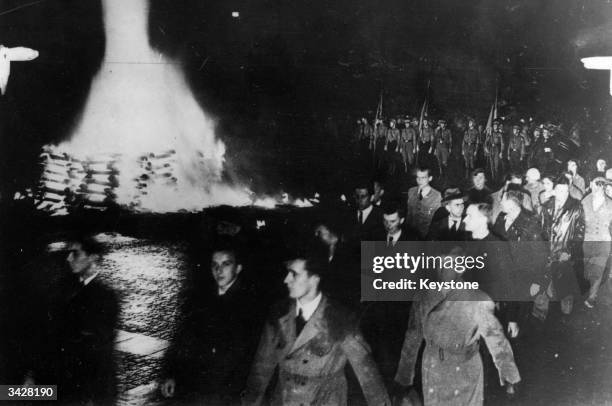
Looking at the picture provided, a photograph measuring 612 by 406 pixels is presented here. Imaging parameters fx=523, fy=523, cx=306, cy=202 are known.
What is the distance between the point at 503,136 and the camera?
3.07 metres


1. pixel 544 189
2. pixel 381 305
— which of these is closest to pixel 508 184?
pixel 544 189

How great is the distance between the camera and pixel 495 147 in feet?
10.1

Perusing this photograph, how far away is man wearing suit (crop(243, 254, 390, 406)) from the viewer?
299 centimetres

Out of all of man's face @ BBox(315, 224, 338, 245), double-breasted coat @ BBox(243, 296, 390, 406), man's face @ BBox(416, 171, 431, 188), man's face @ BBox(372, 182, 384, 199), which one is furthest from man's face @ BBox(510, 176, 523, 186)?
double-breasted coat @ BBox(243, 296, 390, 406)

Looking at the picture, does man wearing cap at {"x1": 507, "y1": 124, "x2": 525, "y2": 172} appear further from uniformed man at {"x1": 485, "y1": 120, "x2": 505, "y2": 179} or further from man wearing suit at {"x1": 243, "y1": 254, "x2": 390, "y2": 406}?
man wearing suit at {"x1": 243, "y1": 254, "x2": 390, "y2": 406}

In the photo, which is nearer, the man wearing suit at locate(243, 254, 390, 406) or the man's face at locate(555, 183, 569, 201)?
the man wearing suit at locate(243, 254, 390, 406)

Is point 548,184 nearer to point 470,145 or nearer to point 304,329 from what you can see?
point 470,145

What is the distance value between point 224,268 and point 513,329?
1723 millimetres

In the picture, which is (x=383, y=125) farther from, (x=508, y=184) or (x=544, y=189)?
(x=544, y=189)

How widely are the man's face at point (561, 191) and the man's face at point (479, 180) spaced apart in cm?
45

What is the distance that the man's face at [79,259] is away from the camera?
2.97 m

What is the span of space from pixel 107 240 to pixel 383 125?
1.71 meters

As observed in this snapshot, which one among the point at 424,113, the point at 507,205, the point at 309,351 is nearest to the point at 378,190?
the point at 424,113

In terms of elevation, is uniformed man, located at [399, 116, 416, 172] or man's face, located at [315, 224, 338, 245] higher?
uniformed man, located at [399, 116, 416, 172]
